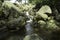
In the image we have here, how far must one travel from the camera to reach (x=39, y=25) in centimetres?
1922

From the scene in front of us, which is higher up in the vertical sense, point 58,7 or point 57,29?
point 58,7

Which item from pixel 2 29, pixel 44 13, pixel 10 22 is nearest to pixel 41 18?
pixel 44 13

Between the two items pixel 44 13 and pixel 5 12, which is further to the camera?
pixel 44 13

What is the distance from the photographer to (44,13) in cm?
2120

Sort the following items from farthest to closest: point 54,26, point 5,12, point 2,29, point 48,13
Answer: point 48,13 < point 5,12 < point 54,26 < point 2,29

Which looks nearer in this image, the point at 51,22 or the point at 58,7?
the point at 51,22

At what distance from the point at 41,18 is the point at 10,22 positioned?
440 cm

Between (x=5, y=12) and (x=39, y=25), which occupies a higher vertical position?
(x=5, y=12)

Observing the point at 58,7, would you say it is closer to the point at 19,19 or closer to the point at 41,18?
the point at 41,18

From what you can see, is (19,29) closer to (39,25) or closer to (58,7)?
(39,25)

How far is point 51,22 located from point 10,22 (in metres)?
4.96

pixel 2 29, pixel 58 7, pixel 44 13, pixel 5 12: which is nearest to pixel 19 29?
pixel 2 29

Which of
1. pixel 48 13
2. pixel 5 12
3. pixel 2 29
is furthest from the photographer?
pixel 48 13

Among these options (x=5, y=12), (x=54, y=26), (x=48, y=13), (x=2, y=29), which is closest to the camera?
(x=2, y=29)
